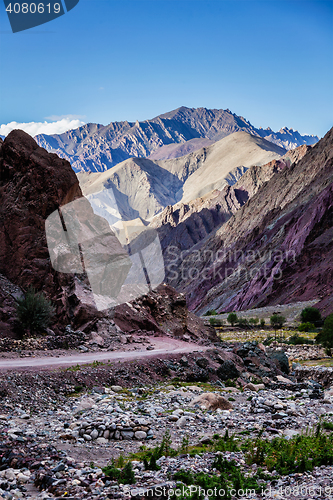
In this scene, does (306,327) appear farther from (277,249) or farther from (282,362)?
(277,249)

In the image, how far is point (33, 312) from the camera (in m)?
21.7

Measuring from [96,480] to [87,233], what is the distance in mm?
23126

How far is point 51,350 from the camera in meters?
20.9

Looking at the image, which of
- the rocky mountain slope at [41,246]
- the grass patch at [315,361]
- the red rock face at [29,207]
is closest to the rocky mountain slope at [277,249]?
the grass patch at [315,361]

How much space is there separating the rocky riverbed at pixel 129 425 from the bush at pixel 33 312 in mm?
5861

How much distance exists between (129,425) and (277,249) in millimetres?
110560

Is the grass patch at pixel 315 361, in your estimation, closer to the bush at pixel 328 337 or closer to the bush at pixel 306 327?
the bush at pixel 328 337

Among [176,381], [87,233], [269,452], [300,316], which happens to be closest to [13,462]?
[269,452]

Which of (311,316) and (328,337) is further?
(311,316)

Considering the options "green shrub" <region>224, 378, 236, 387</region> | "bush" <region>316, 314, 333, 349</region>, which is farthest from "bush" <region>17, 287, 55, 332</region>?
"bush" <region>316, 314, 333, 349</region>

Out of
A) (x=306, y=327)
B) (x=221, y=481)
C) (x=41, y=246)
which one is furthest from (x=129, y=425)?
(x=306, y=327)

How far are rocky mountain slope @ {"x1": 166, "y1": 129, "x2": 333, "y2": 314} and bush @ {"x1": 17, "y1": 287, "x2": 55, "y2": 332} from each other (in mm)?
66810

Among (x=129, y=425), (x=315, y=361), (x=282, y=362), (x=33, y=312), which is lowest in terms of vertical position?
(x=315, y=361)

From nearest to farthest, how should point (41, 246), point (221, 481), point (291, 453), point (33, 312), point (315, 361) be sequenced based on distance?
point (221, 481) < point (291, 453) < point (33, 312) < point (41, 246) < point (315, 361)
